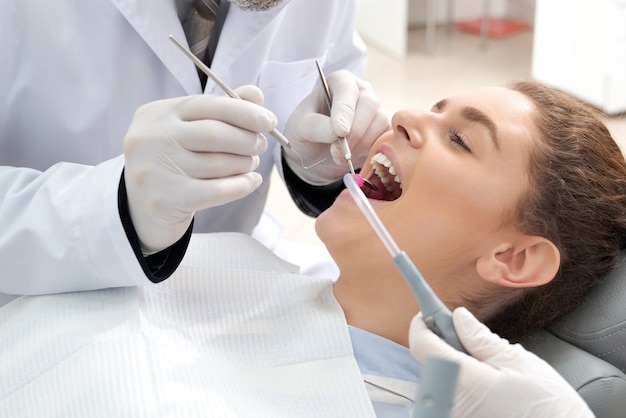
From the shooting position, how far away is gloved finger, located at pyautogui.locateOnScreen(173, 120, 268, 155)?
1.22 metres

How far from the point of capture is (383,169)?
1553 millimetres

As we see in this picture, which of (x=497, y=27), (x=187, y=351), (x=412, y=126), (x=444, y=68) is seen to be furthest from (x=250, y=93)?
(x=497, y=27)

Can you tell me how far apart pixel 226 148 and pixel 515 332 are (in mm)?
638

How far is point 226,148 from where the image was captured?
4.07 feet

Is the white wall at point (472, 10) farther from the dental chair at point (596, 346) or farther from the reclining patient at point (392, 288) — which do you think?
the dental chair at point (596, 346)

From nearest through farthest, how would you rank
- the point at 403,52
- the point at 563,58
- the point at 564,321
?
the point at 564,321, the point at 563,58, the point at 403,52

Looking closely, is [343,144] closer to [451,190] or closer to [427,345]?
[451,190]

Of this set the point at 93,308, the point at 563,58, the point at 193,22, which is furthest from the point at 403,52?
the point at 93,308

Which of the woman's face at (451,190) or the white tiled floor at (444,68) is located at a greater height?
the woman's face at (451,190)

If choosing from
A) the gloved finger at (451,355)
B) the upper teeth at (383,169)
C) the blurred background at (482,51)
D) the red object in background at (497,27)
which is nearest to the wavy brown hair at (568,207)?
the upper teeth at (383,169)

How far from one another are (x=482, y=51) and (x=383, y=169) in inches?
140

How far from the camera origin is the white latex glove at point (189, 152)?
1227mm

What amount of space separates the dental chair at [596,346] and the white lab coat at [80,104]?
0.71 metres

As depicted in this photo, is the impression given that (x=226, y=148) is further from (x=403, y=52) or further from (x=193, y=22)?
(x=403, y=52)
